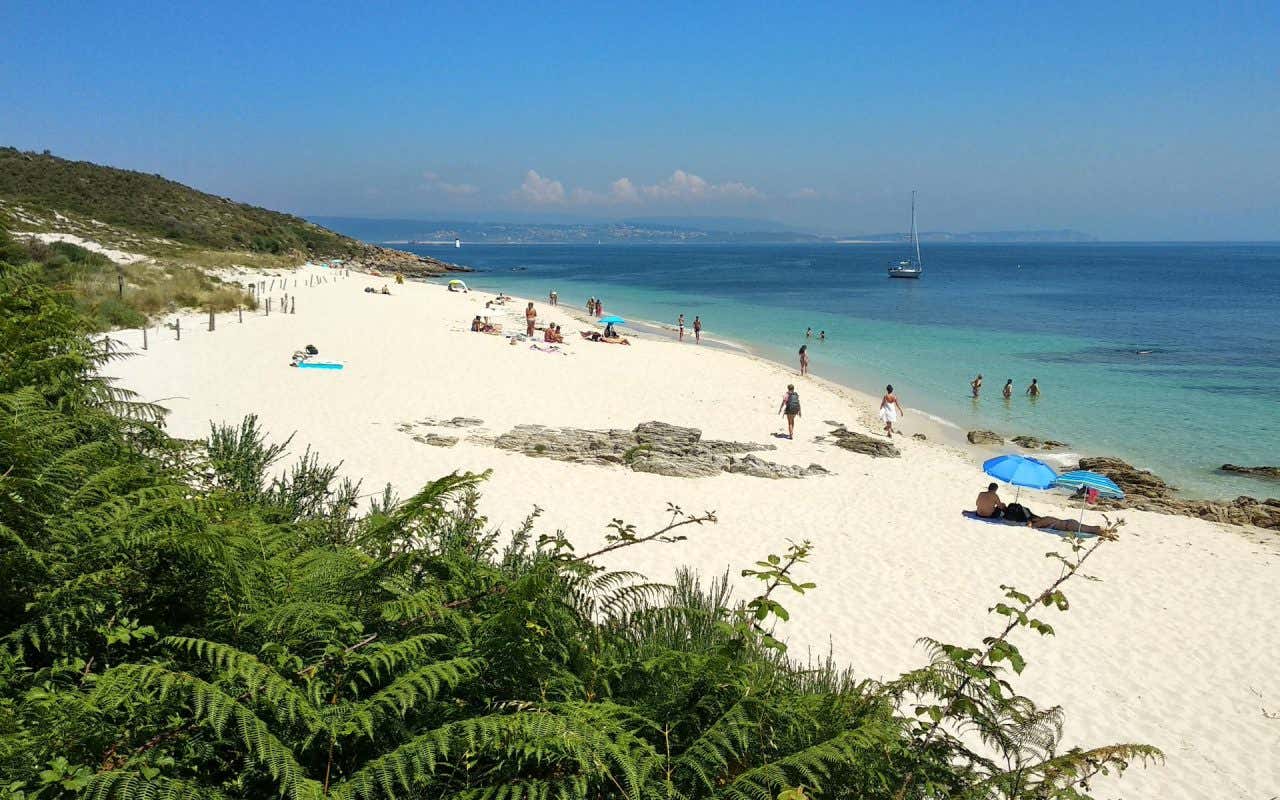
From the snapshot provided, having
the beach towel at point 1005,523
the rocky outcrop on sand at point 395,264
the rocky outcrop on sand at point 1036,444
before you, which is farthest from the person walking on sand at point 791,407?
the rocky outcrop on sand at point 395,264

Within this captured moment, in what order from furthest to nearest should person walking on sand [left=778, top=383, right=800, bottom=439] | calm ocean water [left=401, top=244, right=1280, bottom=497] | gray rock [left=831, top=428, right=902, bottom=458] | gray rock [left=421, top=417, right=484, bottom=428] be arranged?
calm ocean water [left=401, top=244, right=1280, bottom=497], person walking on sand [left=778, top=383, right=800, bottom=439], gray rock [left=831, top=428, right=902, bottom=458], gray rock [left=421, top=417, right=484, bottom=428]

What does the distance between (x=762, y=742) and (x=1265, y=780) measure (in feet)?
20.0

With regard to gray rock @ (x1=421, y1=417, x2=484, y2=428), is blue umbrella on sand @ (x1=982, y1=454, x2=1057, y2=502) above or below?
below

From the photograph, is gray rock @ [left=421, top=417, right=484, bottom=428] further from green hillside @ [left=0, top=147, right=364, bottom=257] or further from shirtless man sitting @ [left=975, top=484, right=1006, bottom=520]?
green hillside @ [left=0, top=147, right=364, bottom=257]

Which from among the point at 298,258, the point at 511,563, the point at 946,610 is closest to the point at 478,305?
the point at 298,258

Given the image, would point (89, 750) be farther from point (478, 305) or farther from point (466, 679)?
point (478, 305)

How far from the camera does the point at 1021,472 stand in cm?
1314

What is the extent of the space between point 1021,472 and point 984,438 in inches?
306

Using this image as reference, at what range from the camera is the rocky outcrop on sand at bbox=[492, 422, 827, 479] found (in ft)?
46.1

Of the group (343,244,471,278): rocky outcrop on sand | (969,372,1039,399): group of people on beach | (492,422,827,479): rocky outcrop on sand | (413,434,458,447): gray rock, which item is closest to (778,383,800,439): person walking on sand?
(492,422,827,479): rocky outcrop on sand

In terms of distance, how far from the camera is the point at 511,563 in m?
4.57

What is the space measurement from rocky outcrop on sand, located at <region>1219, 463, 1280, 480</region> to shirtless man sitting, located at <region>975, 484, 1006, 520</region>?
30.4 ft

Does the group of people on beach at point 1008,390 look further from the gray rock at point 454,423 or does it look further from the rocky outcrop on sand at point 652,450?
the gray rock at point 454,423

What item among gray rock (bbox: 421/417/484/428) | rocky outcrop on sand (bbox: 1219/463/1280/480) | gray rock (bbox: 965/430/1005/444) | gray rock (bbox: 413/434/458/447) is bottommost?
rocky outcrop on sand (bbox: 1219/463/1280/480)
